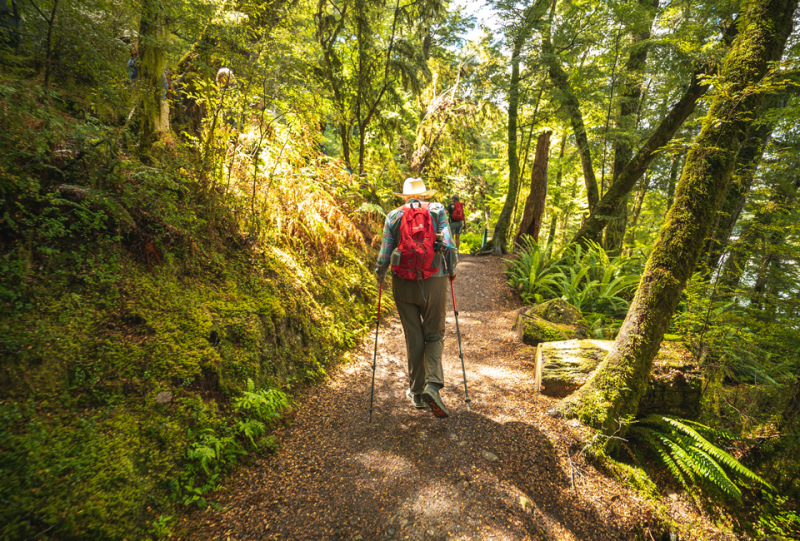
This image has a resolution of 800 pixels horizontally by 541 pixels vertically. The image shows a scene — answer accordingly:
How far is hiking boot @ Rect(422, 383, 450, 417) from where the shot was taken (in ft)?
11.3

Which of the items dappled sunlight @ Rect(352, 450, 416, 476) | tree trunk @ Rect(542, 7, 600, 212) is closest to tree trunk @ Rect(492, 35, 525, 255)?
tree trunk @ Rect(542, 7, 600, 212)

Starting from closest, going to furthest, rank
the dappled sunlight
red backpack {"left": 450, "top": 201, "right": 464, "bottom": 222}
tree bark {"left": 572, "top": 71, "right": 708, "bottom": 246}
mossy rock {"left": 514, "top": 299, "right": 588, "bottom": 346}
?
the dappled sunlight, mossy rock {"left": 514, "top": 299, "right": 588, "bottom": 346}, tree bark {"left": 572, "top": 71, "right": 708, "bottom": 246}, red backpack {"left": 450, "top": 201, "right": 464, "bottom": 222}

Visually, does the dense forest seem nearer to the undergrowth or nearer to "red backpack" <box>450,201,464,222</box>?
the undergrowth

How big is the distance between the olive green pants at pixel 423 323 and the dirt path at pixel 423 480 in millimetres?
520

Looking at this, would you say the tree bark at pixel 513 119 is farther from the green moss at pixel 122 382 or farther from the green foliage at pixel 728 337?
the green moss at pixel 122 382

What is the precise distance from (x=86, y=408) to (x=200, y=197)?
2.98 meters

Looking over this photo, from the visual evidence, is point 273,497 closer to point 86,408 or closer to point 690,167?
point 86,408

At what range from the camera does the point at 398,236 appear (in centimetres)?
376

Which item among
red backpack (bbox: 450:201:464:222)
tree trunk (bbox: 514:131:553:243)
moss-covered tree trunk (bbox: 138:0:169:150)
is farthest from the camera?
red backpack (bbox: 450:201:464:222)

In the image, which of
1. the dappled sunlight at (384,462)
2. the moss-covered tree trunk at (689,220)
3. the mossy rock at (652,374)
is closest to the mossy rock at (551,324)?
the mossy rock at (652,374)

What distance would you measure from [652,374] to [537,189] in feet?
28.1

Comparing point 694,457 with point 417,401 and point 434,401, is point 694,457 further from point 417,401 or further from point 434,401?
point 417,401

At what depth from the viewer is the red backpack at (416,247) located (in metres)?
3.42

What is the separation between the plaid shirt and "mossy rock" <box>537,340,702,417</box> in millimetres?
1957
